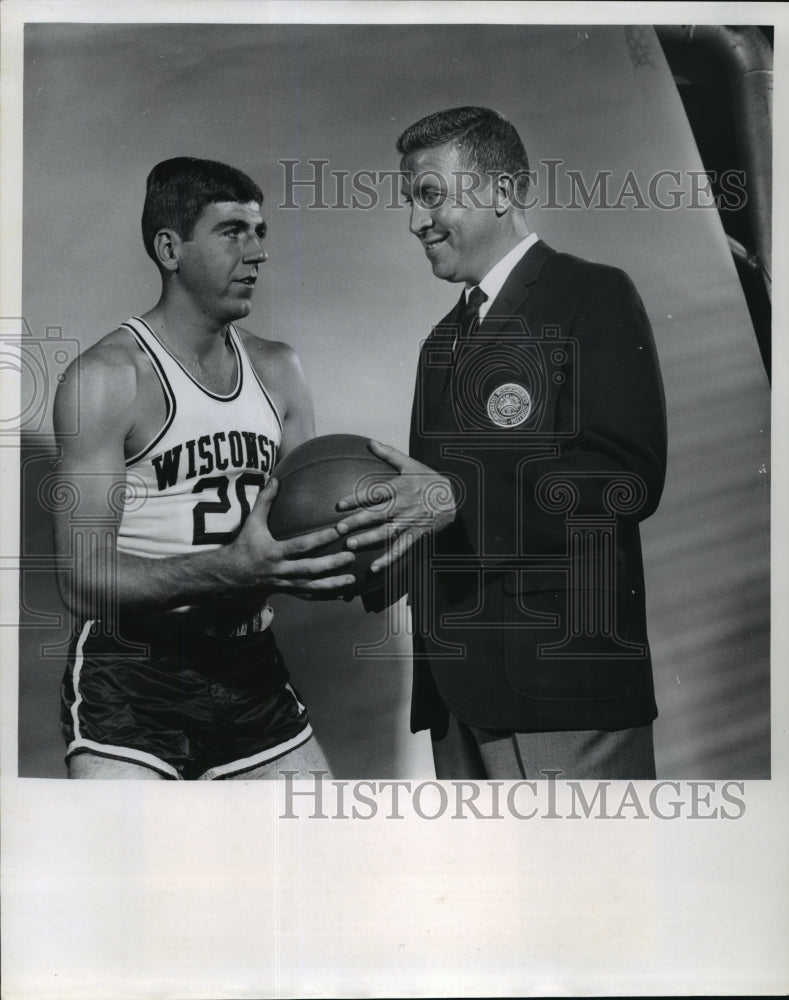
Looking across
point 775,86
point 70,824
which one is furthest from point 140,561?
point 775,86

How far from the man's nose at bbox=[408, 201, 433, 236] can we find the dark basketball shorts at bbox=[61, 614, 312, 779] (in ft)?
3.45

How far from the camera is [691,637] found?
7.66 ft

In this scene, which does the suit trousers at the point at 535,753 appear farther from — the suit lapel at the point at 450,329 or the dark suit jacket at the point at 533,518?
the suit lapel at the point at 450,329

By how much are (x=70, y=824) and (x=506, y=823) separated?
1.06 meters

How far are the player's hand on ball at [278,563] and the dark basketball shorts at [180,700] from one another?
0.15 metres

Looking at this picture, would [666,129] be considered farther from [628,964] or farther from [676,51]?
[628,964]

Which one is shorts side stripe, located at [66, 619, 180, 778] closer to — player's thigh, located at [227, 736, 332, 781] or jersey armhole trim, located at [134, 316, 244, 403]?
player's thigh, located at [227, 736, 332, 781]

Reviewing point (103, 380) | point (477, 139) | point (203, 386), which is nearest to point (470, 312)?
point (477, 139)

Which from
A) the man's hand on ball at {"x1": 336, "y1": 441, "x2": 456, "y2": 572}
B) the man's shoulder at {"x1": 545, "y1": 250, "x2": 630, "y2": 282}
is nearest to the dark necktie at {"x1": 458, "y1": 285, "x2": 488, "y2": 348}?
the man's shoulder at {"x1": 545, "y1": 250, "x2": 630, "y2": 282}

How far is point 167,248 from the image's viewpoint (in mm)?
2311

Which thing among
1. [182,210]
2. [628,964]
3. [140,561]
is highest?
[182,210]

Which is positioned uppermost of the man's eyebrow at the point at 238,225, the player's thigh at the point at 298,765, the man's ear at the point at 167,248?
the man's eyebrow at the point at 238,225

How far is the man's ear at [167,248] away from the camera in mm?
2309

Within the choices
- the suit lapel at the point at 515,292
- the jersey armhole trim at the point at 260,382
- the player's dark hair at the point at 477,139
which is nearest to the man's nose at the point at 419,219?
the player's dark hair at the point at 477,139
